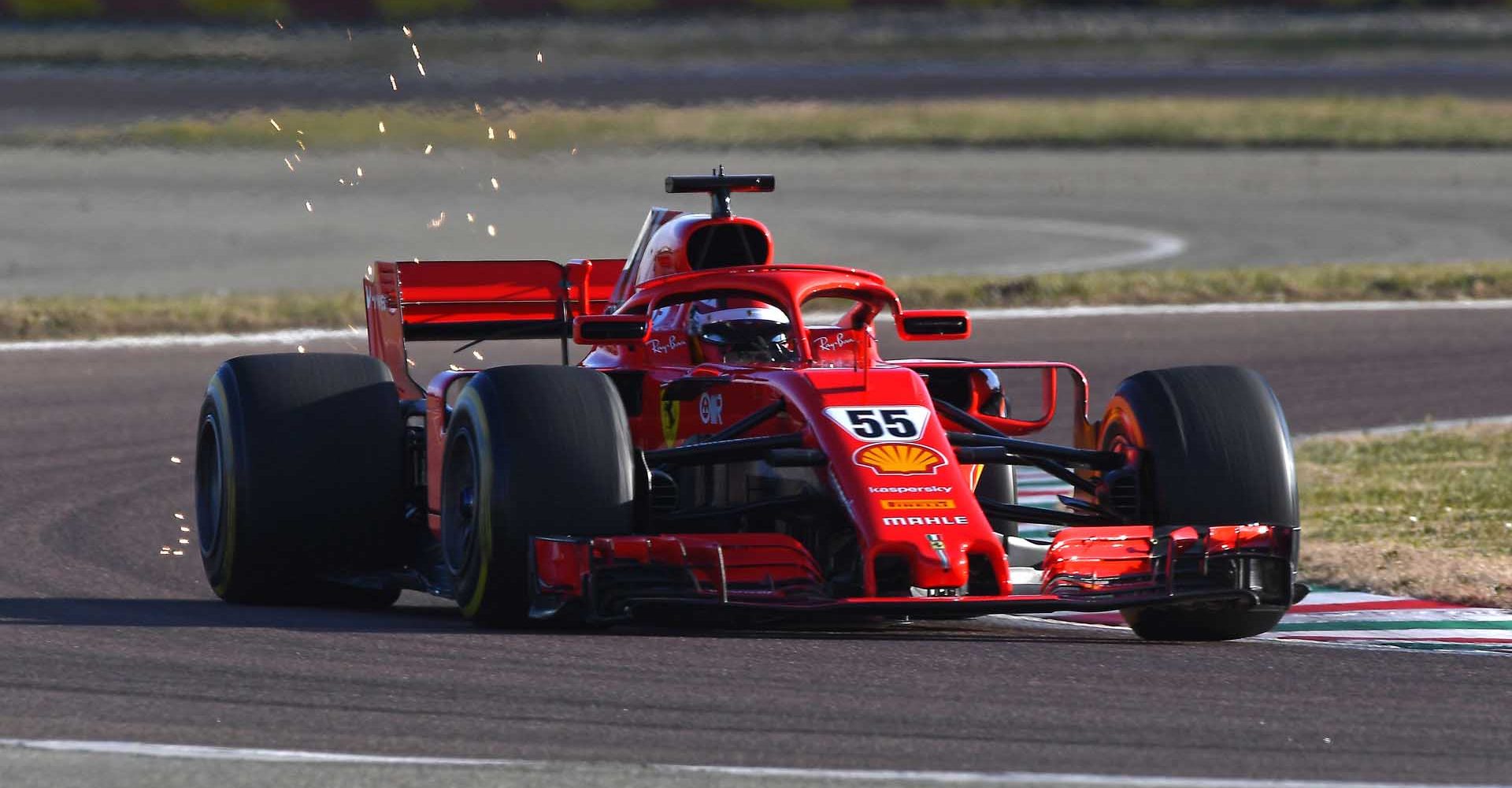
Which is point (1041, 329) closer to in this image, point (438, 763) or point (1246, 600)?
point (1246, 600)

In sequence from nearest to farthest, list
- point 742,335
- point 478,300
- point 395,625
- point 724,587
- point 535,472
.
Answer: point 724,587 < point 535,472 < point 395,625 < point 742,335 < point 478,300

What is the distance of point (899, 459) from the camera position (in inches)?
318

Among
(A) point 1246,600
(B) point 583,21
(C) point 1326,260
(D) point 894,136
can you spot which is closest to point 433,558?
(A) point 1246,600

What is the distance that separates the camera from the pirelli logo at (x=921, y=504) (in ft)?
25.9

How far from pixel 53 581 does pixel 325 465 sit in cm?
131

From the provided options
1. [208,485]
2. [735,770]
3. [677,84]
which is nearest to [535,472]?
[735,770]

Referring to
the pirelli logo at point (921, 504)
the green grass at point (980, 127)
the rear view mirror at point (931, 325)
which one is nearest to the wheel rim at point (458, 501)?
the pirelli logo at point (921, 504)

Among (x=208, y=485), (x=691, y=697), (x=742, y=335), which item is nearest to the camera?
(x=691, y=697)

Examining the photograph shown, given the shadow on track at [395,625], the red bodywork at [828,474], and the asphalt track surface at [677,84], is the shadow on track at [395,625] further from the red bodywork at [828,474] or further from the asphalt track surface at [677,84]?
the asphalt track surface at [677,84]

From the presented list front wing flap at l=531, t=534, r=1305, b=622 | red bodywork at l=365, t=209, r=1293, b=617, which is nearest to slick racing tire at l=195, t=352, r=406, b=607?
red bodywork at l=365, t=209, r=1293, b=617

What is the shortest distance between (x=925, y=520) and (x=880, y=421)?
0.49 m

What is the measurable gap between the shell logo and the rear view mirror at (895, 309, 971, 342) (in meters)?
1.63

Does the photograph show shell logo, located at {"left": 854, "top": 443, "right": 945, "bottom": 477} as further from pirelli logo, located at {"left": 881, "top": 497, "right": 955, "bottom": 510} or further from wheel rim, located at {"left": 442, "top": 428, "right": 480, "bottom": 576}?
wheel rim, located at {"left": 442, "top": 428, "right": 480, "bottom": 576}

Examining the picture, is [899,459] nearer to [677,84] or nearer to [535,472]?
[535,472]
